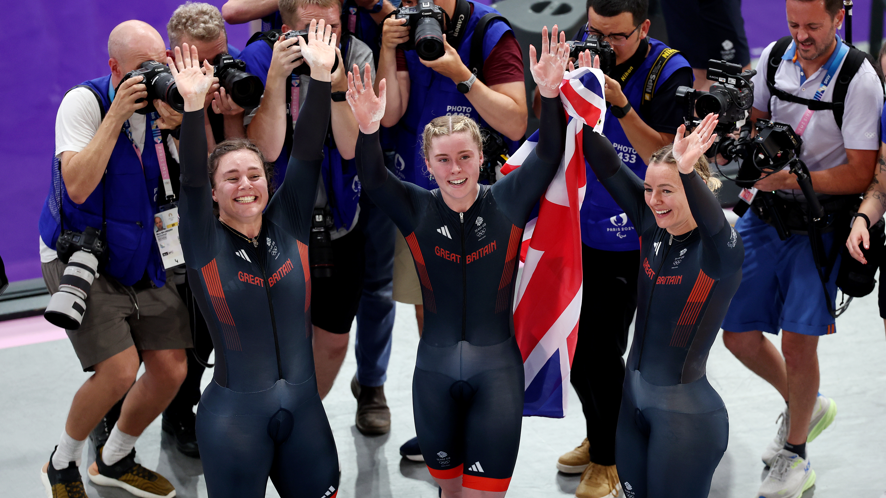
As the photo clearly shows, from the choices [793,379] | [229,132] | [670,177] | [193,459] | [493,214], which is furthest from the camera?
[193,459]

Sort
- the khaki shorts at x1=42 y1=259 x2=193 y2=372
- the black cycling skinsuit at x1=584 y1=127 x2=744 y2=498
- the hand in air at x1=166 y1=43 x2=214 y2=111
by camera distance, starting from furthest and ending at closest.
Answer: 1. the khaki shorts at x1=42 y1=259 x2=193 y2=372
2. the black cycling skinsuit at x1=584 y1=127 x2=744 y2=498
3. the hand in air at x1=166 y1=43 x2=214 y2=111

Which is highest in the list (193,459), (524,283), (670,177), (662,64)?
(662,64)

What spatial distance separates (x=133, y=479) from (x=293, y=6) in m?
2.40

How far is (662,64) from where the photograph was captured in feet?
12.8

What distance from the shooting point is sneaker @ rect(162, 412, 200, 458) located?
4.57 metres

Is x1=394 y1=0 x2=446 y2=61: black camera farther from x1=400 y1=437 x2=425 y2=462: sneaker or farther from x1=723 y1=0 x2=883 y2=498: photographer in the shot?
x1=400 y1=437 x2=425 y2=462: sneaker

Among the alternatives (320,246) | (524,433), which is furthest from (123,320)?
(524,433)

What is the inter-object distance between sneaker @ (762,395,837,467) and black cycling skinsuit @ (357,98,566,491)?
70.5 inches

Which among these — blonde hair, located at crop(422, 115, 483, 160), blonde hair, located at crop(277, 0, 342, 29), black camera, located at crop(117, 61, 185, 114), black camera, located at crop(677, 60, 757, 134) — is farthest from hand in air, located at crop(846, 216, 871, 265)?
black camera, located at crop(117, 61, 185, 114)

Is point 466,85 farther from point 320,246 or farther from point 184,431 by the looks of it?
point 184,431

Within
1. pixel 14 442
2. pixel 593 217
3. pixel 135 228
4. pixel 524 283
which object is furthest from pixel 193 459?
pixel 593 217

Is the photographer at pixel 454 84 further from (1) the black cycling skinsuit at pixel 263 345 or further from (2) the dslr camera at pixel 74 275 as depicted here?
(2) the dslr camera at pixel 74 275

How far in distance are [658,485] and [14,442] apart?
3.43m

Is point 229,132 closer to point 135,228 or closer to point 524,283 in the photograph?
point 135,228
